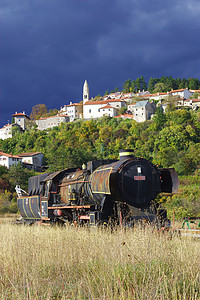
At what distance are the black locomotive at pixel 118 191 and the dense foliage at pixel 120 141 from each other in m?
48.2

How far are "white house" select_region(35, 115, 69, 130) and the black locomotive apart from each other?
365 ft

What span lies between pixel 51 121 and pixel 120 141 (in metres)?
47.7

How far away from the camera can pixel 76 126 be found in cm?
10825

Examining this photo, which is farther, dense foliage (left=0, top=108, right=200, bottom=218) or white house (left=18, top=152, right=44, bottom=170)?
white house (left=18, top=152, right=44, bottom=170)

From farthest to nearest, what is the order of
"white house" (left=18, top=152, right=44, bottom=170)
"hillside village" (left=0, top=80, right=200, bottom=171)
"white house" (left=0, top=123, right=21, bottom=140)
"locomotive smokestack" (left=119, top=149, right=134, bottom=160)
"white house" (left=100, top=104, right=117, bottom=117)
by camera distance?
"white house" (left=0, top=123, right=21, bottom=140)
"white house" (left=100, top=104, right=117, bottom=117)
"hillside village" (left=0, top=80, right=200, bottom=171)
"white house" (left=18, top=152, right=44, bottom=170)
"locomotive smokestack" (left=119, top=149, right=134, bottom=160)

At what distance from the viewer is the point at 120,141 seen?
86.1 m

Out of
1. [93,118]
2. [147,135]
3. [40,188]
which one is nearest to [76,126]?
[93,118]

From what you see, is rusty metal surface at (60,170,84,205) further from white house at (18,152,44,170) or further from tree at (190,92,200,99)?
tree at (190,92,200,99)

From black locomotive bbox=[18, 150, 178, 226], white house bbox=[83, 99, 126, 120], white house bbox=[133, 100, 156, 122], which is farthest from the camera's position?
white house bbox=[83, 99, 126, 120]

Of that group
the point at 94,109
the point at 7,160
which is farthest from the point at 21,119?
the point at 7,160

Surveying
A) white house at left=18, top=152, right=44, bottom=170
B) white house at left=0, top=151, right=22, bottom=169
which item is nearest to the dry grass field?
white house at left=0, top=151, right=22, bottom=169

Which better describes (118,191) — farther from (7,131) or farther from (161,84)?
(161,84)

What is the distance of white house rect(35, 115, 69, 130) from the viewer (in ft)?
410

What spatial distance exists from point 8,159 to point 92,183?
7437cm
